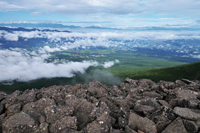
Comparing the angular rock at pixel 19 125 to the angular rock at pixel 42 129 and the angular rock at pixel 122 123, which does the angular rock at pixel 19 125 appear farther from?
the angular rock at pixel 122 123

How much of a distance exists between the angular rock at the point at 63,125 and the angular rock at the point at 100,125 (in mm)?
1743

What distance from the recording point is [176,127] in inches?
534

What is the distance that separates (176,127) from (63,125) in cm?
1177

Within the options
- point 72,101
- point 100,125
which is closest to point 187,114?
point 100,125

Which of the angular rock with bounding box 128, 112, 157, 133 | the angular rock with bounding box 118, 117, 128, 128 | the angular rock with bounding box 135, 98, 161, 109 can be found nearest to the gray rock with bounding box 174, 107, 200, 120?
the angular rock with bounding box 135, 98, 161, 109

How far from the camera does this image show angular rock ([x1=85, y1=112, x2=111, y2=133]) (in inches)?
545

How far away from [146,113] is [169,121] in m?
2.88

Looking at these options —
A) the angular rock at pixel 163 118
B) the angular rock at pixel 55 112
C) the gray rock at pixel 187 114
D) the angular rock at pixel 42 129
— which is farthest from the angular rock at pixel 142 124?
the angular rock at pixel 42 129

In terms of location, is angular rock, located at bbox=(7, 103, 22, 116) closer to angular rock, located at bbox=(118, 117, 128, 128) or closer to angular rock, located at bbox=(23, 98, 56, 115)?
angular rock, located at bbox=(23, 98, 56, 115)

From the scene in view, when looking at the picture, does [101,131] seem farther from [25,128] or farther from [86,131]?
[25,128]

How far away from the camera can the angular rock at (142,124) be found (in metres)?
14.0

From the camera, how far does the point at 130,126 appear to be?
48.6 feet

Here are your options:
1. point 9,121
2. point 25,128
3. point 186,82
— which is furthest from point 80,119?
point 186,82

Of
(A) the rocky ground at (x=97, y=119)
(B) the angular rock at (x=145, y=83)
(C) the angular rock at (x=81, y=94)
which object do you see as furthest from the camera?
(B) the angular rock at (x=145, y=83)
